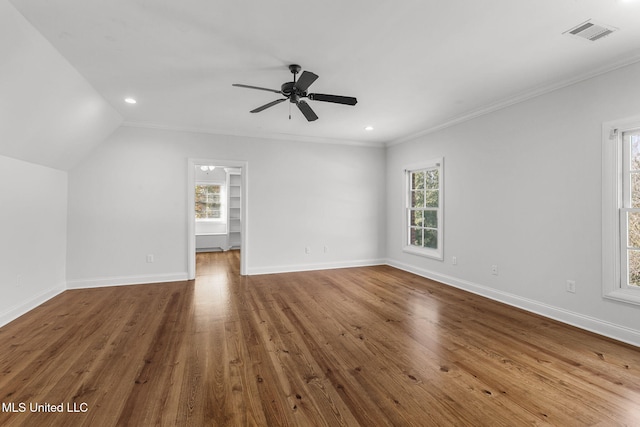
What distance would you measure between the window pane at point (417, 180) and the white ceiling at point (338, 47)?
1.73 meters

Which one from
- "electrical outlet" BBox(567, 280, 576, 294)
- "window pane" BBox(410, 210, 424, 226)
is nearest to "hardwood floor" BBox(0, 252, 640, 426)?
"electrical outlet" BBox(567, 280, 576, 294)

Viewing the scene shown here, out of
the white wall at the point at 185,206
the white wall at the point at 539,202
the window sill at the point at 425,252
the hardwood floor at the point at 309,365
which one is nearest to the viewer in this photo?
the hardwood floor at the point at 309,365

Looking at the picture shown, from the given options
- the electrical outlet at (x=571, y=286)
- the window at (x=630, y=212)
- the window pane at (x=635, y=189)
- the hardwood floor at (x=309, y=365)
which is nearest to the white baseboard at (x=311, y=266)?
the hardwood floor at (x=309, y=365)

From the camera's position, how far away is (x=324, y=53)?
2.76 meters

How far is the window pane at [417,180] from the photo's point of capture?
5.68 meters

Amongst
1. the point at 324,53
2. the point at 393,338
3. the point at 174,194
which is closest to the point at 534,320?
the point at 393,338

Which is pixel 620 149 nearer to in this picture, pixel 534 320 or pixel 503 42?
pixel 503 42

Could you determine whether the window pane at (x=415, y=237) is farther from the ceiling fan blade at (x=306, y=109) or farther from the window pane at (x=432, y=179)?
the ceiling fan blade at (x=306, y=109)

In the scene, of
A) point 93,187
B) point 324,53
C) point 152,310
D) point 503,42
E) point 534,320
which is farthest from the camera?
point 93,187

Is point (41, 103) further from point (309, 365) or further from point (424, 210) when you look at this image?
point (424, 210)

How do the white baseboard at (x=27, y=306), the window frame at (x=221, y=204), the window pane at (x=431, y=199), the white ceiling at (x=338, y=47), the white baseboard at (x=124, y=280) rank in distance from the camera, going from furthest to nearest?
the window frame at (x=221, y=204), the window pane at (x=431, y=199), the white baseboard at (x=124, y=280), the white baseboard at (x=27, y=306), the white ceiling at (x=338, y=47)

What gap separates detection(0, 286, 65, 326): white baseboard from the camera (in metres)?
3.13

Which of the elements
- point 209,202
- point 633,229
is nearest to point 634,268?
point 633,229

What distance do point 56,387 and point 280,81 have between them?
10.8 feet
